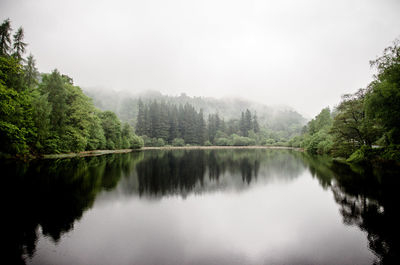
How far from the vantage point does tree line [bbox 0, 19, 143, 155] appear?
811 inches

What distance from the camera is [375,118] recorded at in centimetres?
1841

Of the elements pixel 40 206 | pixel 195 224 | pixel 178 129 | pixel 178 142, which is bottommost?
pixel 195 224

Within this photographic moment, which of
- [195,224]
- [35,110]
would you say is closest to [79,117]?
Answer: [35,110]

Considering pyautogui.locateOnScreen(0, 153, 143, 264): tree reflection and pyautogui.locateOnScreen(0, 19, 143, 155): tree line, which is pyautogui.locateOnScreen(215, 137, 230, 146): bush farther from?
pyautogui.locateOnScreen(0, 153, 143, 264): tree reflection

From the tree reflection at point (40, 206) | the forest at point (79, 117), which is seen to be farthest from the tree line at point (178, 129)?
the tree reflection at point (40, 206)

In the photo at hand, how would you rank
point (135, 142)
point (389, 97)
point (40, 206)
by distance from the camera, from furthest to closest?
point (135, 142) < point (389, 97) < point (40, 206)

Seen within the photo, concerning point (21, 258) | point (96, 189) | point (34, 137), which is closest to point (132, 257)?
point (21, 258)

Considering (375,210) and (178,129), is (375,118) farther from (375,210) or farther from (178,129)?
(178,129)

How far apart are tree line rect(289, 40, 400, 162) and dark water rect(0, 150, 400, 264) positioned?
285 inches

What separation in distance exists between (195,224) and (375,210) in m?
7.63

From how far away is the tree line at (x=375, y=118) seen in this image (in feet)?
54.0

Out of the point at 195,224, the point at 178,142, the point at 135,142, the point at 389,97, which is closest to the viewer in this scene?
the point at 195,224

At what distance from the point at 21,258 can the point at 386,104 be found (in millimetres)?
23257

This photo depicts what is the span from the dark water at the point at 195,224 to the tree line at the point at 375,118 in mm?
7235
